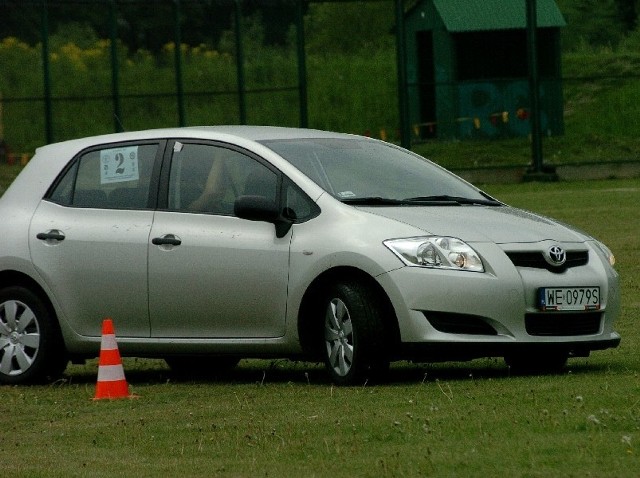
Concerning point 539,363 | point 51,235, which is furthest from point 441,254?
point 51,235

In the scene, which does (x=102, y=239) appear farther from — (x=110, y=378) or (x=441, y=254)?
(x=441, y=254)

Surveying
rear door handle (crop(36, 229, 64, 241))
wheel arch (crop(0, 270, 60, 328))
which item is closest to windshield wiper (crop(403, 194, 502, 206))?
rear door handle (crop(36, 229, 64, 241))

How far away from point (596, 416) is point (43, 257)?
442cm

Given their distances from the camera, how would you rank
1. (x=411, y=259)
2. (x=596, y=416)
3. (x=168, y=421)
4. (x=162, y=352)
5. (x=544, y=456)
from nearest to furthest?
1. (x=544, y=456)
2. (x=596, y=416)
3. (x=168, y=421)
4. (x=411, y=259)
5. (x=162, y=352)

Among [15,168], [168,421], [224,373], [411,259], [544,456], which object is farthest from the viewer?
[15,168]

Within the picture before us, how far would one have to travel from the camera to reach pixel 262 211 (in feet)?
33.5

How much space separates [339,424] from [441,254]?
181 cm

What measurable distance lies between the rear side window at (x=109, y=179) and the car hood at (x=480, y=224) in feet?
5.15

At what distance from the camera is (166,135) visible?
36.6 ft

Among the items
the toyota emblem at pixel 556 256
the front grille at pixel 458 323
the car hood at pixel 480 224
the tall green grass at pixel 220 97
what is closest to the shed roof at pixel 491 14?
the tall green grass at pixel 220 97

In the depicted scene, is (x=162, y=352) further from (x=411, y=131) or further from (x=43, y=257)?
(x=411, y=131)

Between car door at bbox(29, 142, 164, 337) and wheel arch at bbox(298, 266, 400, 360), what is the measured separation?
3.62 ft

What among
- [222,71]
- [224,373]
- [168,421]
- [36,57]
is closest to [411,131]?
[222,71]

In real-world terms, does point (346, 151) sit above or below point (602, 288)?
above
